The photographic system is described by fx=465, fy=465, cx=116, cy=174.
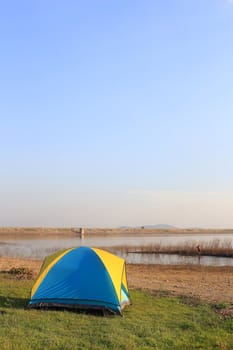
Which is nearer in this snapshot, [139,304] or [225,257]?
[139,304]

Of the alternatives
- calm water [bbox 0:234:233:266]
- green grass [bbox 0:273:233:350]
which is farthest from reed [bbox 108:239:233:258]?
green grass [bbox 0:273:233:350]

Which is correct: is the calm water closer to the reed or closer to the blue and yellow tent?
the reed

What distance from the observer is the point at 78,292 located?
11078mm

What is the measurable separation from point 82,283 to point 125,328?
2274mm

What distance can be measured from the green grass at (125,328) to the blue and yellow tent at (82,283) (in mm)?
391

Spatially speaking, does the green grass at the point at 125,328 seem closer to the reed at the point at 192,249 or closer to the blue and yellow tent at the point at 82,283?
the blue and yellow tent at the point at 82,283

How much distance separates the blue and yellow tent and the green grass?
15.4 inches

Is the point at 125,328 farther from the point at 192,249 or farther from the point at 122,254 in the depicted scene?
the point at 192,249

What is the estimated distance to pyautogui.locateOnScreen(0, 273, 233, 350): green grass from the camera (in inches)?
308

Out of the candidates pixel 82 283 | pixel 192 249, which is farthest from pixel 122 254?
pixel 82 283

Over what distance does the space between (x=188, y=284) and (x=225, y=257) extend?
2132 centimetres

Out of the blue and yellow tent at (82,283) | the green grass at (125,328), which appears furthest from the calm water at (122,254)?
the green grass at (125,328)

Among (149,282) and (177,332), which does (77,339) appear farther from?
(149,282)

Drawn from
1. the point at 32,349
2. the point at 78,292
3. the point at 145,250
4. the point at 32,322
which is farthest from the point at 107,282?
the point at 145,250
